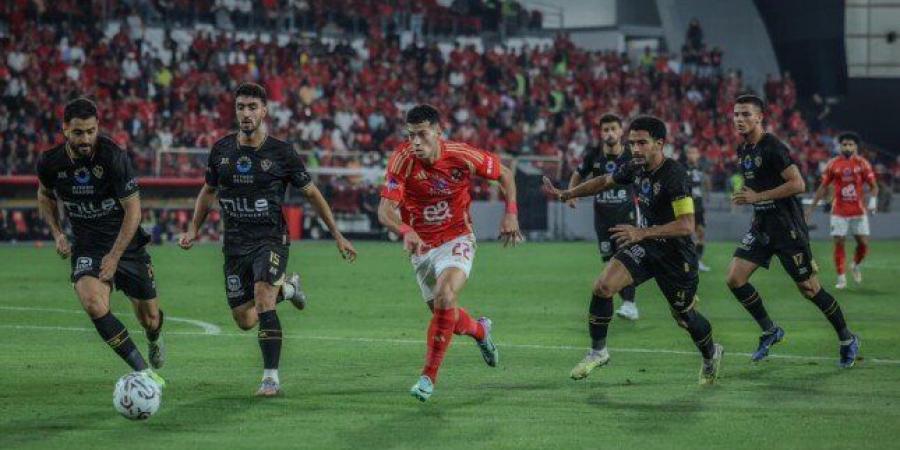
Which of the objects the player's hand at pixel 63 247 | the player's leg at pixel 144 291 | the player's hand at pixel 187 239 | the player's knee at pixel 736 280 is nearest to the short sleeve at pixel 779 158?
the player's knee at pixel 736 280

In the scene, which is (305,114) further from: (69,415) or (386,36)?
(69,415)

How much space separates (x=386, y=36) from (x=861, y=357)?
121ft

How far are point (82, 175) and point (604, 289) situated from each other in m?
4.33

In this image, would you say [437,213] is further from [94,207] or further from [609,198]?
[609,198]

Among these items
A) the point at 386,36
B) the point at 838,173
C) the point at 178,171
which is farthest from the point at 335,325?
the point at 386,36

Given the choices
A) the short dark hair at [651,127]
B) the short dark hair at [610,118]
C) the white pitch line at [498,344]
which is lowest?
the white pitch line at [498,344]

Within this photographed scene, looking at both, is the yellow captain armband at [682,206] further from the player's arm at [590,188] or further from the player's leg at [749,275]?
the player's leg at [749,275]

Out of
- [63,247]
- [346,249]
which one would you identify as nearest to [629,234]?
[346,249]

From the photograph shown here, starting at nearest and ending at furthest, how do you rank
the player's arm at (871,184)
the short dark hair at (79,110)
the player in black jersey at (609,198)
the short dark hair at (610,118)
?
the short dark hair at (79,110) → the short dark hair at (610,118) → the player in black jersey at (609,198) → the player's arm at (871,184)

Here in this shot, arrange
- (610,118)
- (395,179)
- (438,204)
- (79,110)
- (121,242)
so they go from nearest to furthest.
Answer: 1. (79,110)
2. (121,242)
3. (395,179)
4. (438,204)
5. (610,118)

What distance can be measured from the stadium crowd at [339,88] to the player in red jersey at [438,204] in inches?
1030

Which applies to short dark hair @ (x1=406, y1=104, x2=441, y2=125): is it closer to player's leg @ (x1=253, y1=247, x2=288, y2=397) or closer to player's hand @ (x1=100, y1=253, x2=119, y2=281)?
player's leg @ (x1=253, y1=247, x2=288, y2=397)

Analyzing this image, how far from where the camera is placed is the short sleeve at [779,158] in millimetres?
13523

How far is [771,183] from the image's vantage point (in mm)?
13781
